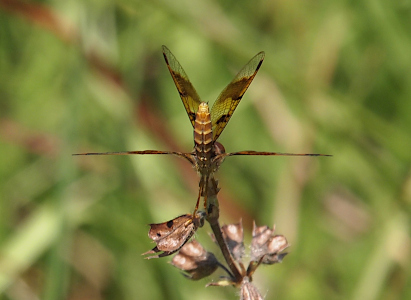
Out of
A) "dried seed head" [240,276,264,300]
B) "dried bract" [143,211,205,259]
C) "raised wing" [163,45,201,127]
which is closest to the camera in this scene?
"dried bract" [143,211,205,259]

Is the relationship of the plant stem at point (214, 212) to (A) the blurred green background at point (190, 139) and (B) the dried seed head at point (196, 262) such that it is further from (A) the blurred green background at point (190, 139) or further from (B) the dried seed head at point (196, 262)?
(A) the blurred green background at point (190, 139)

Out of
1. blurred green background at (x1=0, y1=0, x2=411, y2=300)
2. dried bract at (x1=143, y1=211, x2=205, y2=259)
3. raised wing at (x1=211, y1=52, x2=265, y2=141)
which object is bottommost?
dried bract at (x1=143, y1=211, x2=205, y2=259)

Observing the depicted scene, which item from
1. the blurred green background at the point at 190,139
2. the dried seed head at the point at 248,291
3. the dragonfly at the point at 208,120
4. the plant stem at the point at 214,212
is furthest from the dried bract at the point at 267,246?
the blurred green background at the point at 190,139

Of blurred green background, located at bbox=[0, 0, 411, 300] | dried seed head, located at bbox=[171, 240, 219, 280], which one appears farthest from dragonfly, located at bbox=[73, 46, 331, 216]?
blurred green background, located at bbox=[0, 0, 411, 300]

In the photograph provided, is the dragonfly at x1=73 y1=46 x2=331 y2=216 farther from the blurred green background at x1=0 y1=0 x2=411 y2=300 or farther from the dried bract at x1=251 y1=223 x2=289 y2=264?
the blurred green background at x1=0 y1=0 x2=411 y2=300

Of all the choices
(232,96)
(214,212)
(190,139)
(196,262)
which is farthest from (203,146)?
(190,139)

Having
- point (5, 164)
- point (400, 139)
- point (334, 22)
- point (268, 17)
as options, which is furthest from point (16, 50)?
Answer: point (400, 139)

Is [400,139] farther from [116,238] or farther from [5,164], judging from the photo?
[5,164]
